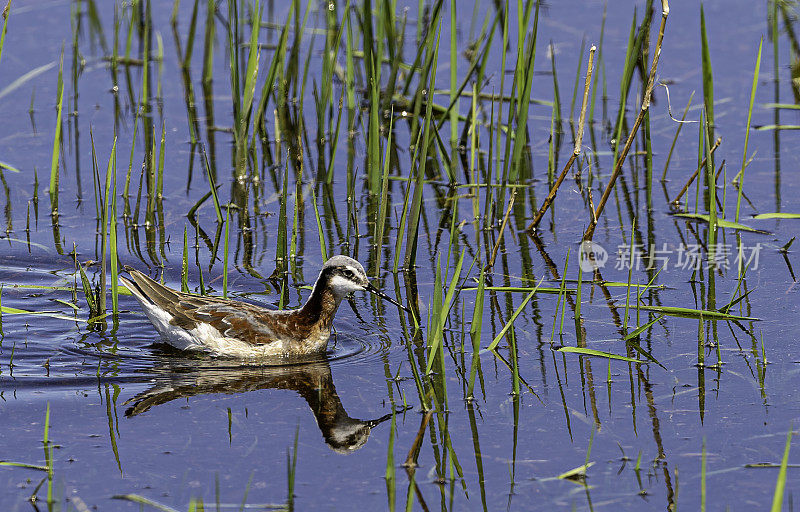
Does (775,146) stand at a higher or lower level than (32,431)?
higher

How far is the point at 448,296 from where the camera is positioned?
20.9 feet

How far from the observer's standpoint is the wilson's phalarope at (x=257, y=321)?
307 inches

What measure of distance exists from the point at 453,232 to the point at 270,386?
1549mm

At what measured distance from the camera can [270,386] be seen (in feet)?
23.5

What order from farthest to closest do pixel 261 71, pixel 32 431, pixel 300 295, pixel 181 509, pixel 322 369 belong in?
pixel 261 71 → pixel 300 295 → pixel 322 369 → pixel 32 431 → pixel 181 509

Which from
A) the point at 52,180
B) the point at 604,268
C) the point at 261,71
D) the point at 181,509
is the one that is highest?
the point at 261,71

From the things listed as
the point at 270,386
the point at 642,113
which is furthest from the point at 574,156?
the point at 270,386

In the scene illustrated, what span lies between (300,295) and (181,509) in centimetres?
341

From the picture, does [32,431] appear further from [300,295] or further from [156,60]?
[156,60]

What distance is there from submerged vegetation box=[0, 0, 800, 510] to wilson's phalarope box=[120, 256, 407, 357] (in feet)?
0.87

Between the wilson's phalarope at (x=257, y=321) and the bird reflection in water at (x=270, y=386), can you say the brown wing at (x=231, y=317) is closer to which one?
the wilson's phalarope at (x=257, y=321)

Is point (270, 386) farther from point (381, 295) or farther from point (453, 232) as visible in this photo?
point (453, 232)

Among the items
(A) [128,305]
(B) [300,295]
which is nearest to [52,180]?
(A) [128,305]

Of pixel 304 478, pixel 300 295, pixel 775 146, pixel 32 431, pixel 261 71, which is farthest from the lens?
pixel 261 71
